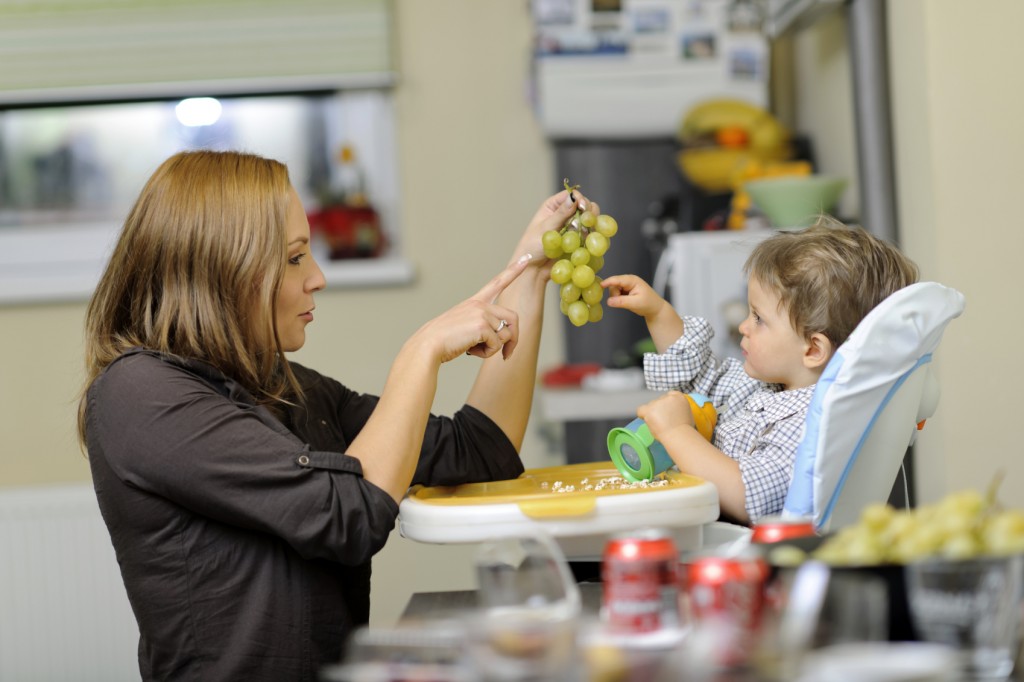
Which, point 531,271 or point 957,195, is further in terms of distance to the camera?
point 957,195

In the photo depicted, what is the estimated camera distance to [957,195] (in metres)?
1.99

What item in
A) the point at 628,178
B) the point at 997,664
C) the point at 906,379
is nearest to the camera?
the point at 997,664

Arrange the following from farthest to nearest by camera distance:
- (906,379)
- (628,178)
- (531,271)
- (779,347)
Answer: (628,178) → (531,271) → (779,347) → (906,379)

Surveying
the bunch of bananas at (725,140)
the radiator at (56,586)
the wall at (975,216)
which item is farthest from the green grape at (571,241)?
the radiator at (56,586)

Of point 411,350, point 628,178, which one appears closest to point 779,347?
point 411,350

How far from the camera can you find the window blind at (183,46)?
10.0 feet

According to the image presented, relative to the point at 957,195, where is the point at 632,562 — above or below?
below

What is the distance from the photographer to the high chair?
3.93 ft

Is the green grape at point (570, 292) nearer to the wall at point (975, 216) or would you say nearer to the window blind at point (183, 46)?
the wall at point (975, 216)

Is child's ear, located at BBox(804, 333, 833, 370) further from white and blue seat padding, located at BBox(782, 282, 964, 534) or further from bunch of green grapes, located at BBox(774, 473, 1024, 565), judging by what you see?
bunch of green grapes, located at BBox(774, 473, 1024, 565)

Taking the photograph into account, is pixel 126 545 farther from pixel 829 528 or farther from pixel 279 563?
pixel 829 528

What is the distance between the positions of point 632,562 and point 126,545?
69 cm

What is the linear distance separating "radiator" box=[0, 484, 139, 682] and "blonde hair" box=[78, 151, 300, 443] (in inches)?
67.6

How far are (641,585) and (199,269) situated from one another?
696 millimetres
